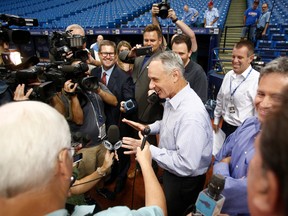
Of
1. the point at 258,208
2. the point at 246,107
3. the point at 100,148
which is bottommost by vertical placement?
the point at 100,148

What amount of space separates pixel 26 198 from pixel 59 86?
1.25m

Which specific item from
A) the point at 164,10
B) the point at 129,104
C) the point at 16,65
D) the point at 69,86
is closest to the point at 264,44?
the point at 164,10

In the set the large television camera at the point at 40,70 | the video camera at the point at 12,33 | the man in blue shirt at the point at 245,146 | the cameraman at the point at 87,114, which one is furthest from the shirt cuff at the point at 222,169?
the video camera at the point at 12,33

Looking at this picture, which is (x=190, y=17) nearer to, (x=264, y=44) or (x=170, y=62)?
(x=264, y=44)

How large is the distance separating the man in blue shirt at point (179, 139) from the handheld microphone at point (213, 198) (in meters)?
0.53

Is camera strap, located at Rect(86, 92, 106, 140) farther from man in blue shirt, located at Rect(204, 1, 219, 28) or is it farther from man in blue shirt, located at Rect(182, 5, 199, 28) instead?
man in blue shirt, located at Rect(182, 5, 199, 28)

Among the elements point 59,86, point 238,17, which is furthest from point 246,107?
point 238,17

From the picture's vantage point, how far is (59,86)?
176cm

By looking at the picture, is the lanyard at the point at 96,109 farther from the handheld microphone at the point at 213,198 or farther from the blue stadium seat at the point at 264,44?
the blue stadium seat at the point at 264,44

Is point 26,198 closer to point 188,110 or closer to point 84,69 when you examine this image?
point 188,110

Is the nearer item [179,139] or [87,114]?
[179,139]

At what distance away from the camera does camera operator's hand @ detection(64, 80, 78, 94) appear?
179cm

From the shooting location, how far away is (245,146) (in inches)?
49.1

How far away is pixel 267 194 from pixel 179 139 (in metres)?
0.98
